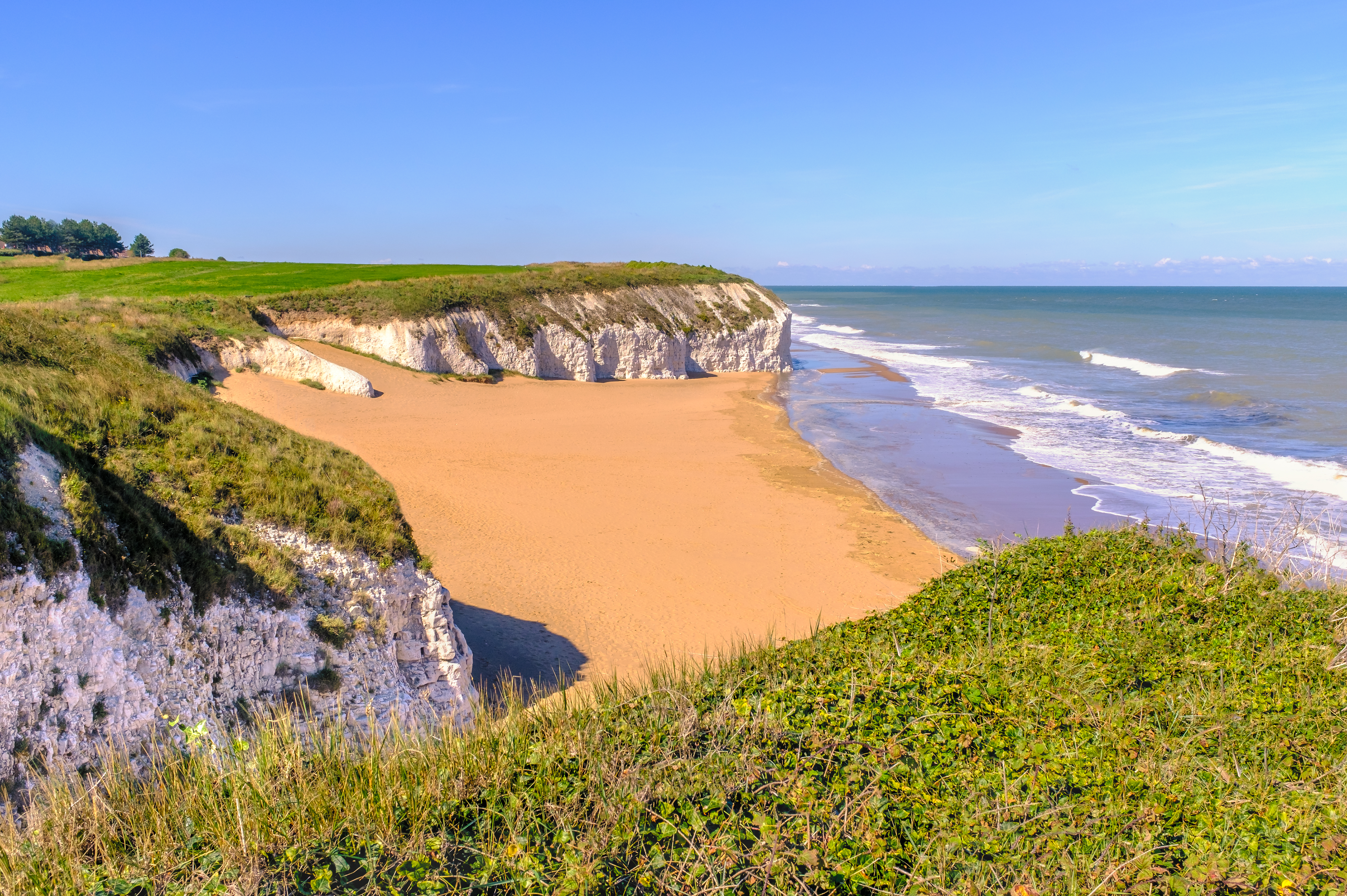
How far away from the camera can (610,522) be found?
52.6 ft

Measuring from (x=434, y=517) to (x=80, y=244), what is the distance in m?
66.5

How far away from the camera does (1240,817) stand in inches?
166

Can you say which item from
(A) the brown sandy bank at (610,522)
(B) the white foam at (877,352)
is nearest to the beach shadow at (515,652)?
(A) the brown sandy bank at (610,522)

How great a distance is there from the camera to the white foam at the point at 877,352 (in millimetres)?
46844

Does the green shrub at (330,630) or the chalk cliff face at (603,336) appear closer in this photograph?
the green shrub at (330,630)

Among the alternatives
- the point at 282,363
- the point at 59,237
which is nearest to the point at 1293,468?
the point at 282,363

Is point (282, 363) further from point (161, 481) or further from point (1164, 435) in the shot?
point (1164, 435)

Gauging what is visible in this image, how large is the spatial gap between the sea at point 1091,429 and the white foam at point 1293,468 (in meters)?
0.07

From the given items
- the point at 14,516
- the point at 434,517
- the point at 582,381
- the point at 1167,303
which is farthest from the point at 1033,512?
the point at 1167,303

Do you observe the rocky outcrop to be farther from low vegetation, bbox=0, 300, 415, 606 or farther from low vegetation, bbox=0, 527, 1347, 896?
low vegetation, bbox=0, 527, 1347, 896

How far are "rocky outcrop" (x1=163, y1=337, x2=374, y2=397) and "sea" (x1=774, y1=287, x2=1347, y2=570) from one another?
16201mm

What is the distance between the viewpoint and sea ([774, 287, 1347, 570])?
16500 mm

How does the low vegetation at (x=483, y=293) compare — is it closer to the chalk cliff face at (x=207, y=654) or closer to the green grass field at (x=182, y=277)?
the green grass field at (x=182, y=277)

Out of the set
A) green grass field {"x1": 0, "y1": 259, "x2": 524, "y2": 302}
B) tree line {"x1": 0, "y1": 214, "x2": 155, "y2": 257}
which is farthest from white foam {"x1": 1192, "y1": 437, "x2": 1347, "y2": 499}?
tree line {"x1": 0, "y1": 214, "x2": 155, "y2": 257}
